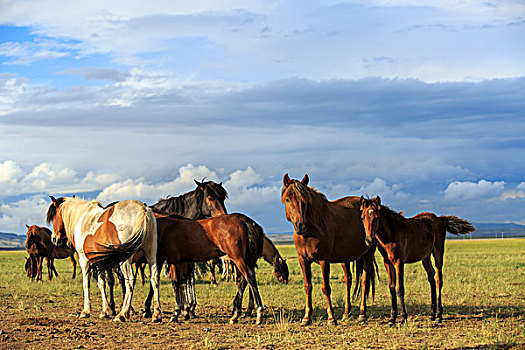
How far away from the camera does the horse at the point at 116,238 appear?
1120cm

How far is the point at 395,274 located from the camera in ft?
36.7

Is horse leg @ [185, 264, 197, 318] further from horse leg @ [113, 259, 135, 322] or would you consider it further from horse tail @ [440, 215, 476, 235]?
horse tail @ [440, 215, 476, 235]

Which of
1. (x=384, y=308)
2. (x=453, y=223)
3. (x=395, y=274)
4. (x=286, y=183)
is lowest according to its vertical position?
(x=384, y=308)

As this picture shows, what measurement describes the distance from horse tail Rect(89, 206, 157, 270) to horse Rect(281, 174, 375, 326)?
9.03 feet

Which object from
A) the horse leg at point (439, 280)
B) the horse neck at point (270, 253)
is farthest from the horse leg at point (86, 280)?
the horse leg at point (439, 280)

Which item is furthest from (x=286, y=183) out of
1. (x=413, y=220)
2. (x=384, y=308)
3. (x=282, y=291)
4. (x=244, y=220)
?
(x=282, y=291)

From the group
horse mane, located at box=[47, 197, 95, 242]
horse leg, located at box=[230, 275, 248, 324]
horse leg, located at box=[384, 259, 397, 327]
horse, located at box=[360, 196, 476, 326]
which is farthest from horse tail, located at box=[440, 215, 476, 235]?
horse mane, located at box=[47, 197, 95, 242]

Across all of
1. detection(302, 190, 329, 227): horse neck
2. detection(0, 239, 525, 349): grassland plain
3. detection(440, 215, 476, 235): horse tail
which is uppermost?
detection(302, 190, 329, 227): horse neck

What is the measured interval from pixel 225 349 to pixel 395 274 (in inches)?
160

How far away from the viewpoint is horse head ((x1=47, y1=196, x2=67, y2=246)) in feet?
42.8

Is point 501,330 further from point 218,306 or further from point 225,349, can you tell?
point 218,306

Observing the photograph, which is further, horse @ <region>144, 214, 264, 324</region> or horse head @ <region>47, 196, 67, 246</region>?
horse head @ <region>47, 196, 67, 246</region>

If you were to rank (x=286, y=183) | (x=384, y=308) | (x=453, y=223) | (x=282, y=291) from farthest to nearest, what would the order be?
(x=282, y=291), (x=384, y=308), (x=453, y=223), (x=286, y=183)

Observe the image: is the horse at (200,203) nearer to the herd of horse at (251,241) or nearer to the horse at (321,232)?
the herd of horse at (251,241)
